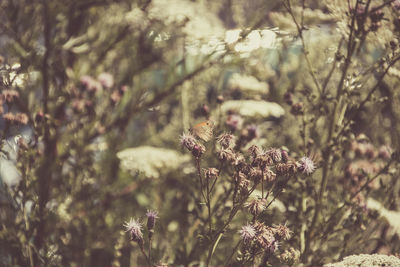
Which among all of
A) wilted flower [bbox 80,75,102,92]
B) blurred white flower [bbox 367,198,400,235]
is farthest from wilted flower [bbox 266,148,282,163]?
wilted flower [bbox 80,75,102,92]

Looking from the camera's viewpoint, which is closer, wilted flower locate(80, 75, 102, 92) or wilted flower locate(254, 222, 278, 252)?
wilted flower locate(254, 222, 278, 252)

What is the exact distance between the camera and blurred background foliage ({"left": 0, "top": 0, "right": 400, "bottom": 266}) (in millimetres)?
549

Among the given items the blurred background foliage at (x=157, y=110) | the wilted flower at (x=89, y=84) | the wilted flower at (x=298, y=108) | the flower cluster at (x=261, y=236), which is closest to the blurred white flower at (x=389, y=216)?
the blurred background foliage at (x=157, y=110)

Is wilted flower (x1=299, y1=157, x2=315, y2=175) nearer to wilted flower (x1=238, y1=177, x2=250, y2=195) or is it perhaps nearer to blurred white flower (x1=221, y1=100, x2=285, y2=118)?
wilted flower (x1=238, y1=177, x2=250, y2=195)

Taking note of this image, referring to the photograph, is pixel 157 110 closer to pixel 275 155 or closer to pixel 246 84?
pixel 246 84

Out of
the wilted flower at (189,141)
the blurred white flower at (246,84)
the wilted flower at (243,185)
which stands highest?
the wilted flower at (189,141)

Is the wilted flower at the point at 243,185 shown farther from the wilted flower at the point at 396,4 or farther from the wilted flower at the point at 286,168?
the wilted flower at the point at 396,4

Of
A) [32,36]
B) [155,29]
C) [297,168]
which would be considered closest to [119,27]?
[155,29]

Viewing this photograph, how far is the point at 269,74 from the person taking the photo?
3.27 ft

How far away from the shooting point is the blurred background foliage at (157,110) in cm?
55

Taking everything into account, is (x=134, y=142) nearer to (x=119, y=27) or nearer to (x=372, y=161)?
(x=119, y=27)

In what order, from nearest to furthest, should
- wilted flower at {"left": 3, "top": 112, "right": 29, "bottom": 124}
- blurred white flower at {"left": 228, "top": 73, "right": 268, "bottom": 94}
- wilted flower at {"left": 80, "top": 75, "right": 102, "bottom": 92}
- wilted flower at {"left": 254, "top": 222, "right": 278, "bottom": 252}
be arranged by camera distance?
wilted flower at {"left": 254, "top": 222, "right": 278, "bottom": 252}
wilted flower at {"left": 3, "top": 112, "right": 29, "bottom": 124}
wilted flower at {"left": 80, "top": 75, "right": 102, "bottom": 92}
blurred white flower at {"left": 228, "top": 73, "right": 268, "bottom": 94}

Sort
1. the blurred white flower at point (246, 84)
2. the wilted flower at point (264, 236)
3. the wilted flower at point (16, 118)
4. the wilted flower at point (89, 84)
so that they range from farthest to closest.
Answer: the blurred white flower at point (246, 84)
the wilted flower at point (89, 84)
the wilted flower at point (16, 118)
the wilted flower at point (264, 236)

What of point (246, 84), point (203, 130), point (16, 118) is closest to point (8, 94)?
point (16, 118)
